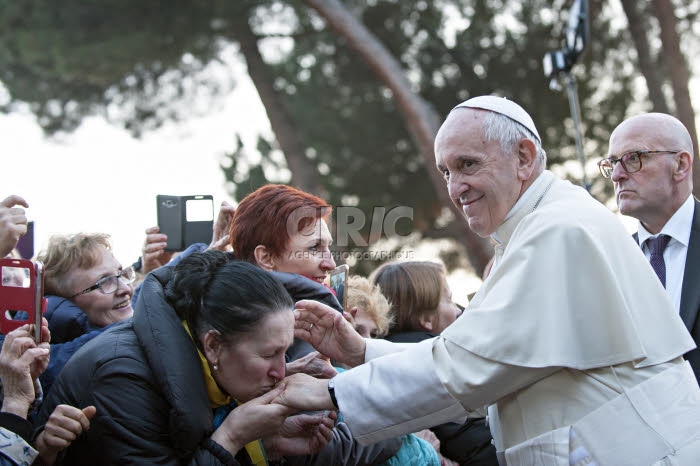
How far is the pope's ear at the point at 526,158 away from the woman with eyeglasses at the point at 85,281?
2.16 m

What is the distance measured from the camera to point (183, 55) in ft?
43.7

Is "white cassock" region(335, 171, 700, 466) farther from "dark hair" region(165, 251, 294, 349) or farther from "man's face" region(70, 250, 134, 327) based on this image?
"man's face" region(70, 250, 134, 327)

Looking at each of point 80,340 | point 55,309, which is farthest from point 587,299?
point 55,309

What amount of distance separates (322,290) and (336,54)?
12.3m

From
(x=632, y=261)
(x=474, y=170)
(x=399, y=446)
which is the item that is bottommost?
(x=399, y=446)

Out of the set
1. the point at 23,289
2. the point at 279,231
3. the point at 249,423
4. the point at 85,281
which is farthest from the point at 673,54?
the point at 23,289

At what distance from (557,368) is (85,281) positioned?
246 cm

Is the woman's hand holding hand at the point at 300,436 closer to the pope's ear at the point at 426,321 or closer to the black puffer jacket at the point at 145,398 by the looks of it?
the black puffer jacket at the point at 145,398

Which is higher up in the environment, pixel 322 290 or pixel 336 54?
pixel 336 54

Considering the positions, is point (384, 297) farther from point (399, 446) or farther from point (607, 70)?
point (607, 70)

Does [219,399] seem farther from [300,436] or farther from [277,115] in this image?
[277,115]

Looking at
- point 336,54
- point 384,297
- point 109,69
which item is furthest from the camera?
point 336,54

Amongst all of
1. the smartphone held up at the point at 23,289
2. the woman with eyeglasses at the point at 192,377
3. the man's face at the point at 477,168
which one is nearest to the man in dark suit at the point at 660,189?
the man's face at the point at 477,168

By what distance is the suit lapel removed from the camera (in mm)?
3477
